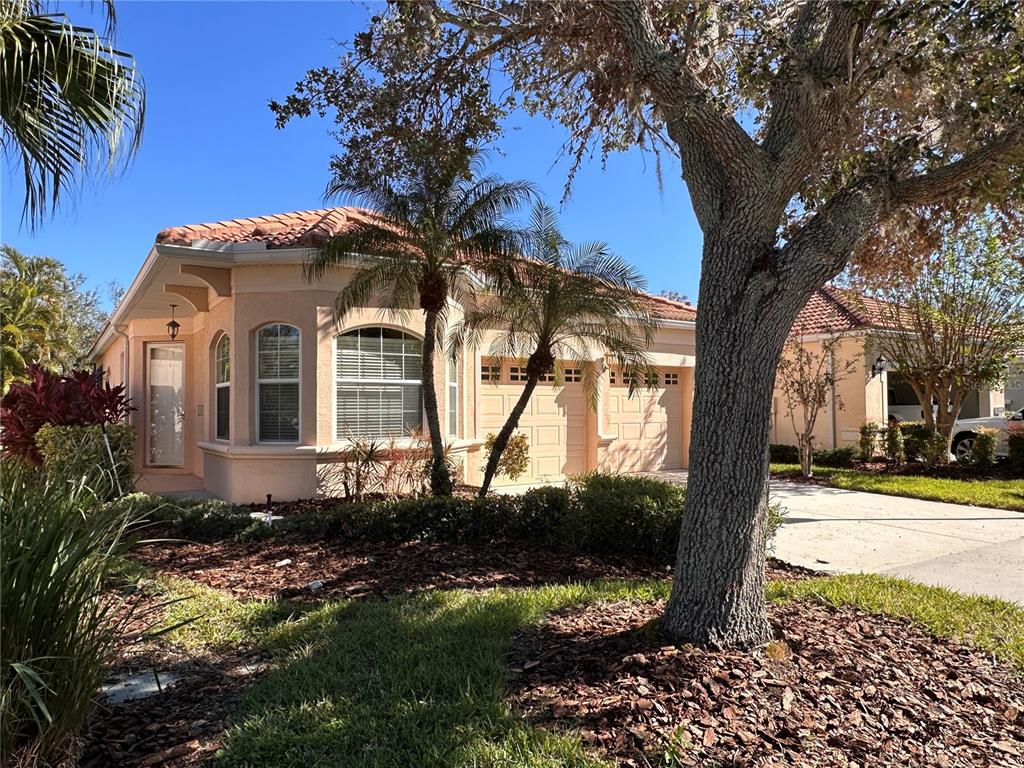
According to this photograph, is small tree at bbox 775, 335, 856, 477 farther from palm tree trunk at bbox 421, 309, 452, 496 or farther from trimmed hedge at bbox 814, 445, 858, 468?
palm tree trunk at bbox 421, 309, 452, 496

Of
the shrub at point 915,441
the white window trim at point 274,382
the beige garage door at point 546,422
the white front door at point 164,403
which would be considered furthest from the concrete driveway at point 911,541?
the white front door at point 164,403

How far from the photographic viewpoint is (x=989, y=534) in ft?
26.0

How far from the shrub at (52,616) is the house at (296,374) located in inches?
255

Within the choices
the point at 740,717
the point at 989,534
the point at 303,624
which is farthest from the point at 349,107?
the point at 989,534

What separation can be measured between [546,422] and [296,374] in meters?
5.16

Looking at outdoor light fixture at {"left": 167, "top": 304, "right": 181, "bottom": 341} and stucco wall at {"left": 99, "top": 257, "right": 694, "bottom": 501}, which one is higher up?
outdoor light fixture at {"left": 167, "top": 304, "right": 181, "bottom": 341}

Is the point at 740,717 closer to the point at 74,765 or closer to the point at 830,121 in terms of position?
the point at 74,765

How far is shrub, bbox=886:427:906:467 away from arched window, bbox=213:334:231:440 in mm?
14338

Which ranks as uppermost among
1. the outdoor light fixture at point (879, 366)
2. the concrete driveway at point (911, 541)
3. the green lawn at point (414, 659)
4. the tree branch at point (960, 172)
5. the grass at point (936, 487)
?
the tree branch at point (960, 172)

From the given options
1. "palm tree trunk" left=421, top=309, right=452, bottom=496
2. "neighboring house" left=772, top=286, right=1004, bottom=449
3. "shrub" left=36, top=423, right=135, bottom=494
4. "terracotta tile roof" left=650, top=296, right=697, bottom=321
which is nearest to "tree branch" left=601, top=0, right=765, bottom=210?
"palm tree trunk" left=421, top=309, right=452, bottom=496

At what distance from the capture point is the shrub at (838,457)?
1516 centimetres

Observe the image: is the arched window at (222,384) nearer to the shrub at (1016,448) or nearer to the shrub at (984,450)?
the shrub at (984,450)

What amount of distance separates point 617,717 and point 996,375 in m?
14.7

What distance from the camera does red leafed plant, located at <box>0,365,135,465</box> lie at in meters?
10.4
